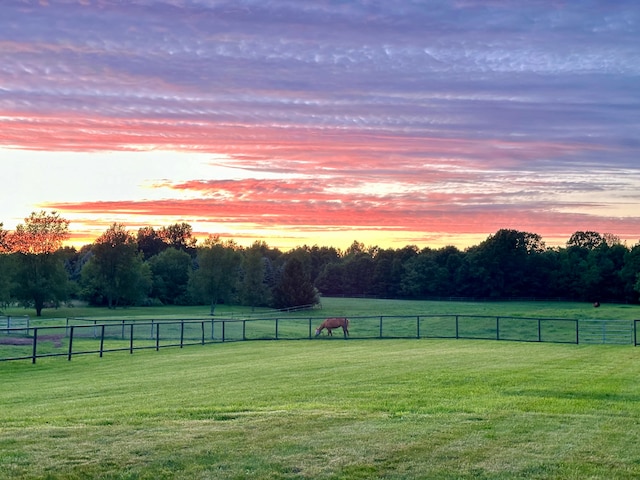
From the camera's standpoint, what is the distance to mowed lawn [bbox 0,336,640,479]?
10.2 metres

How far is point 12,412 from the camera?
16.0m

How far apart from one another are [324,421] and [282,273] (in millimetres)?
92233

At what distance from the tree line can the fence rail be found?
87.3 feet

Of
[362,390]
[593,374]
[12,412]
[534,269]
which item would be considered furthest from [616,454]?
[534,269]

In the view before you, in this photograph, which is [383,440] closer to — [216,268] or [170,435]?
[170,435]

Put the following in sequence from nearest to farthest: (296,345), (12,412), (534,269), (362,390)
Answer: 1. (12,412)
2. (362,390)
3. (296,345)
4. (534,269)

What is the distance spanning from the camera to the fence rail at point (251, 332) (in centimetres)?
3906

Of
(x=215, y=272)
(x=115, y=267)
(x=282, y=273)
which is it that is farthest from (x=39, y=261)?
(x=282, y=273)

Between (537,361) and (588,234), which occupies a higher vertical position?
(588,234)

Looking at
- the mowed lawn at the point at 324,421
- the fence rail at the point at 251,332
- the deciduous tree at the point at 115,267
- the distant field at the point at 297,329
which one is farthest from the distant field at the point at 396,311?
the mowed lawn at the point at 324,421

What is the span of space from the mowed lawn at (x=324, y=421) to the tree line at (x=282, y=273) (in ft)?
228

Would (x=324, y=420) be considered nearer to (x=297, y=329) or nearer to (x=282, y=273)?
(x=297, y=329)

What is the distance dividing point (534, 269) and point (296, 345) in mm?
88559

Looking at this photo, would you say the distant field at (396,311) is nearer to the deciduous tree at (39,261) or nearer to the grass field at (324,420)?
the deciduous tree at (39,261)
